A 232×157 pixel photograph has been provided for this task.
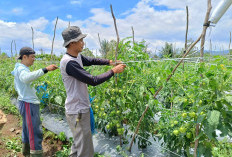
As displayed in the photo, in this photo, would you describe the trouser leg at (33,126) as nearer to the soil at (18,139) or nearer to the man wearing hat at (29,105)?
the man wearing hat at (29,105)

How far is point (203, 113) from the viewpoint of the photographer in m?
1.48

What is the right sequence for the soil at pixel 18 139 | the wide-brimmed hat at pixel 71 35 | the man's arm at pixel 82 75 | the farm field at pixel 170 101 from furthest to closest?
1. the soil at pixel 18 139
2. the wide-brimmed hat at pixel 71 35
3. the man's arm at pixel 82 75
4. the farm field at pixel 170 101

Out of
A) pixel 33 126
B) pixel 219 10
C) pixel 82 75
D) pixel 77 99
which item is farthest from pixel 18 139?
pixel 219 10

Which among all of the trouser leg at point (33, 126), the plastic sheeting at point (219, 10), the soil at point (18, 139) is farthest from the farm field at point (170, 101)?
the trouser leg at point (33, 126)

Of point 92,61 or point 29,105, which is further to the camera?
point 29,105

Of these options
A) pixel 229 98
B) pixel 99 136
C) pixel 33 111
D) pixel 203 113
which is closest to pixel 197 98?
pixel 203 113

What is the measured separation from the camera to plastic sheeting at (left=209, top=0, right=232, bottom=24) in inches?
56.8

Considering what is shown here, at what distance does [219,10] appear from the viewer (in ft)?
4.89

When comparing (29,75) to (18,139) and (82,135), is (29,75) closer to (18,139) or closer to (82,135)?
(82,135)

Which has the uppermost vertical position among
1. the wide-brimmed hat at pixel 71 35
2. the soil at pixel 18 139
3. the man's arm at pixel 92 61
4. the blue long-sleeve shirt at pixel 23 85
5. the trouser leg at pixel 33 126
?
the wide-brimmed hat at pixel 71 35

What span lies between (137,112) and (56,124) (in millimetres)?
1856

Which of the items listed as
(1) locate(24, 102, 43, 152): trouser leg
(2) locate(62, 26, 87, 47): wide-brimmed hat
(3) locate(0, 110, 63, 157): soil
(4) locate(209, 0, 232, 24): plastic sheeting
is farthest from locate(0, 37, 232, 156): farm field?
(2) locate(62, 26, 87, 47): wide-brimmed hat

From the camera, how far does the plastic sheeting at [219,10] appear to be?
144cm

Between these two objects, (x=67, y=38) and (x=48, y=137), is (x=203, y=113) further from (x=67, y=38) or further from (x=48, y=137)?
(x=48, y=137)
